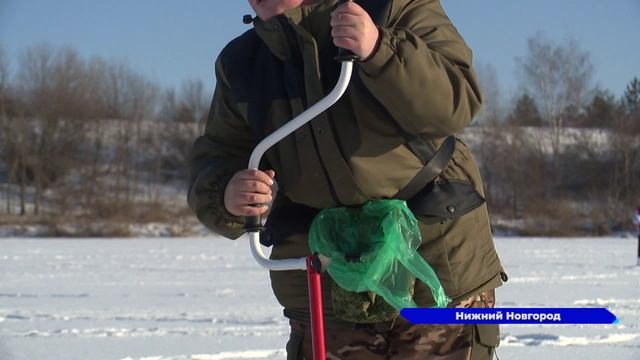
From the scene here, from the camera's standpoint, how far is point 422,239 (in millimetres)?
1802

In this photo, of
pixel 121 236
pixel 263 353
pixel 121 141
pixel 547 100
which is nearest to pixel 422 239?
pixel 263 353

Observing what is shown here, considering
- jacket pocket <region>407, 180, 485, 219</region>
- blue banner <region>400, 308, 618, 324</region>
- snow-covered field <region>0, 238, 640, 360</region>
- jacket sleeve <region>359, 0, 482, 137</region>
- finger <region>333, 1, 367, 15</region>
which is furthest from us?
snow-covered field <region>0, 238, 640, 360</region>

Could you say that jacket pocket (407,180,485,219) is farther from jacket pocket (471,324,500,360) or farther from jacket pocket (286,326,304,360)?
jacket pocket (286,326,304,360)

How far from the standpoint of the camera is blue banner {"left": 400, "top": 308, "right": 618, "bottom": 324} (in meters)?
1.25

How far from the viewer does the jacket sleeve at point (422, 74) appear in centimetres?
146

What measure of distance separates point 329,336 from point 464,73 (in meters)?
0.75

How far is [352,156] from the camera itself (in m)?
1.69

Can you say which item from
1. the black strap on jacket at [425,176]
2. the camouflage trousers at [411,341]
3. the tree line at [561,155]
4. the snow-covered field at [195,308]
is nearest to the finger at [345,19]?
the black strap on jacket at [425,176]

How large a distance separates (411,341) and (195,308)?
5.48 m

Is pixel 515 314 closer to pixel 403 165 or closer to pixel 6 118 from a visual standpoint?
pixel 403 165

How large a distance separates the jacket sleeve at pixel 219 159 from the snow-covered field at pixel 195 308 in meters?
2.89

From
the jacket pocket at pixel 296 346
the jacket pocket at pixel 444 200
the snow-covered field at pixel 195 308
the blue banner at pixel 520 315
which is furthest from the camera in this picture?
the snow-covered field at pixel 195 308

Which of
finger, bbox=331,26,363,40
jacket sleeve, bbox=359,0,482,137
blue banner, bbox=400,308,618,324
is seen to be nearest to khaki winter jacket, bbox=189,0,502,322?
jacket sleeve, bbox=359,0,482,137

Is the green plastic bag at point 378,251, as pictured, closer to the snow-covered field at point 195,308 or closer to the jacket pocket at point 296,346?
the jacket pocket at point 296,346
